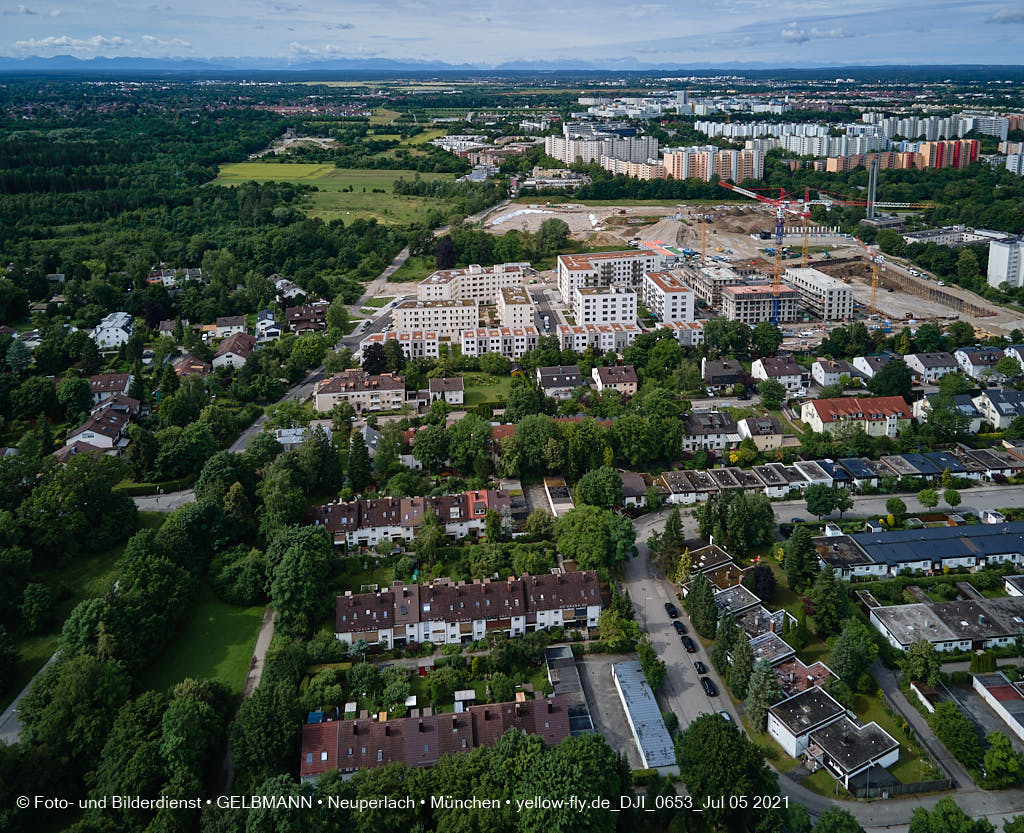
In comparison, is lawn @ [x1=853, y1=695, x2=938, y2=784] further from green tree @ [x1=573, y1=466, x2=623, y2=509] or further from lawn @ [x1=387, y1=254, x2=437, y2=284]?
lawn @ [x1=387, y1=254, x2=437, y2=284]

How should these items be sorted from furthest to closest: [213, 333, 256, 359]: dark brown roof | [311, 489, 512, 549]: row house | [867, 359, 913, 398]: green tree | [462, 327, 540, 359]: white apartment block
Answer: [462, 327, 540, 359]: white apartment block < [213, 333, 256, 359]: dark brown roof < [867, 359, 913, 398]: green tree < [311, 489, 512, 549]: row house

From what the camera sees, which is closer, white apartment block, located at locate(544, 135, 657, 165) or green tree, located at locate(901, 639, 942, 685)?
green tree, located at locate(901, 639, 942, 685)

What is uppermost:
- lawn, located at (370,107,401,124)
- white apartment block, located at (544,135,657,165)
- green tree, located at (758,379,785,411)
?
lawn, located at (370,107,401,124)

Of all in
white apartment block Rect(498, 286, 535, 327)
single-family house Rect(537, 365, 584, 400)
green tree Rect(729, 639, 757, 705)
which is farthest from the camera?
white apartment block Rect(498, 286, 535, 327)

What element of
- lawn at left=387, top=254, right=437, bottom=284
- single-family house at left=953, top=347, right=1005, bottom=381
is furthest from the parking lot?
lawn at left=387, top=254, right=437, bottom=284

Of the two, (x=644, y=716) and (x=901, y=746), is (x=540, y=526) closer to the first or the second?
(x=644, y=716)

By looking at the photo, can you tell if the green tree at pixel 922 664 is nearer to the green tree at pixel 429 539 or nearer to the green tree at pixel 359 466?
the green tree at pixel 429 539

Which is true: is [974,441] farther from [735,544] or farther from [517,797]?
[517,797]

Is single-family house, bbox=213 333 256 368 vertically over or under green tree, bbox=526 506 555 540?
over
